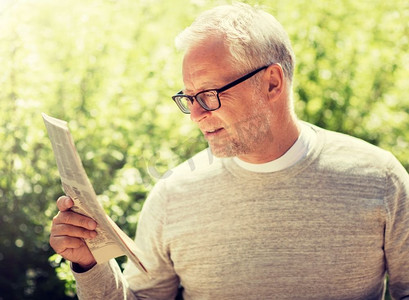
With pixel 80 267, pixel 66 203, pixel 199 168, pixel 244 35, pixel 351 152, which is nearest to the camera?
pixel 66 203

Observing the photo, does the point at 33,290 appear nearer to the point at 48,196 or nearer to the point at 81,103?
the point at 48,196

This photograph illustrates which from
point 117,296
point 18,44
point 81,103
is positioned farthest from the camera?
point 81,103

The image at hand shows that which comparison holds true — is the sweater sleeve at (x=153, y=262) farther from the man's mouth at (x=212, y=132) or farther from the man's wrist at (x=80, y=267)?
the man's mouth at (x=212, y=132)

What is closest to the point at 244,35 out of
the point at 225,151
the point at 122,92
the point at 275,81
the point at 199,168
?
the point at 275,81

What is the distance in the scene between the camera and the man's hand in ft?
6.59

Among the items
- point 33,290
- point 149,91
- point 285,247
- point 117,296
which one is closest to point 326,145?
point 285,247

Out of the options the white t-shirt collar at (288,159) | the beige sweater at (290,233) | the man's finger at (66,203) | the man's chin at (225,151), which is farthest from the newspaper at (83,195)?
the white t-shirt collar at (288,159)

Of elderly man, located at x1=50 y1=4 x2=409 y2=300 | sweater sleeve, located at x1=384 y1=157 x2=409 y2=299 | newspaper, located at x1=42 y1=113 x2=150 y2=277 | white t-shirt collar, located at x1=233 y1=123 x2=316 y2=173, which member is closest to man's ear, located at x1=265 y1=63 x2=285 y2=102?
elderly man, located at x1=50 y1=4 x2=409 y2=300

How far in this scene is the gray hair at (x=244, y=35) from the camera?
2.28 m

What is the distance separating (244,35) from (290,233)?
2.50 ft

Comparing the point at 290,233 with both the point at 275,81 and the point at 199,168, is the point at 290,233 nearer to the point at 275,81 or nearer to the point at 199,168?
the point at 199,168

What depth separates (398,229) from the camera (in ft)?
7.36

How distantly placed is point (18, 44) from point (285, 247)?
2130 millimetres

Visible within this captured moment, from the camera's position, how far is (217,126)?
2305 millimetres
